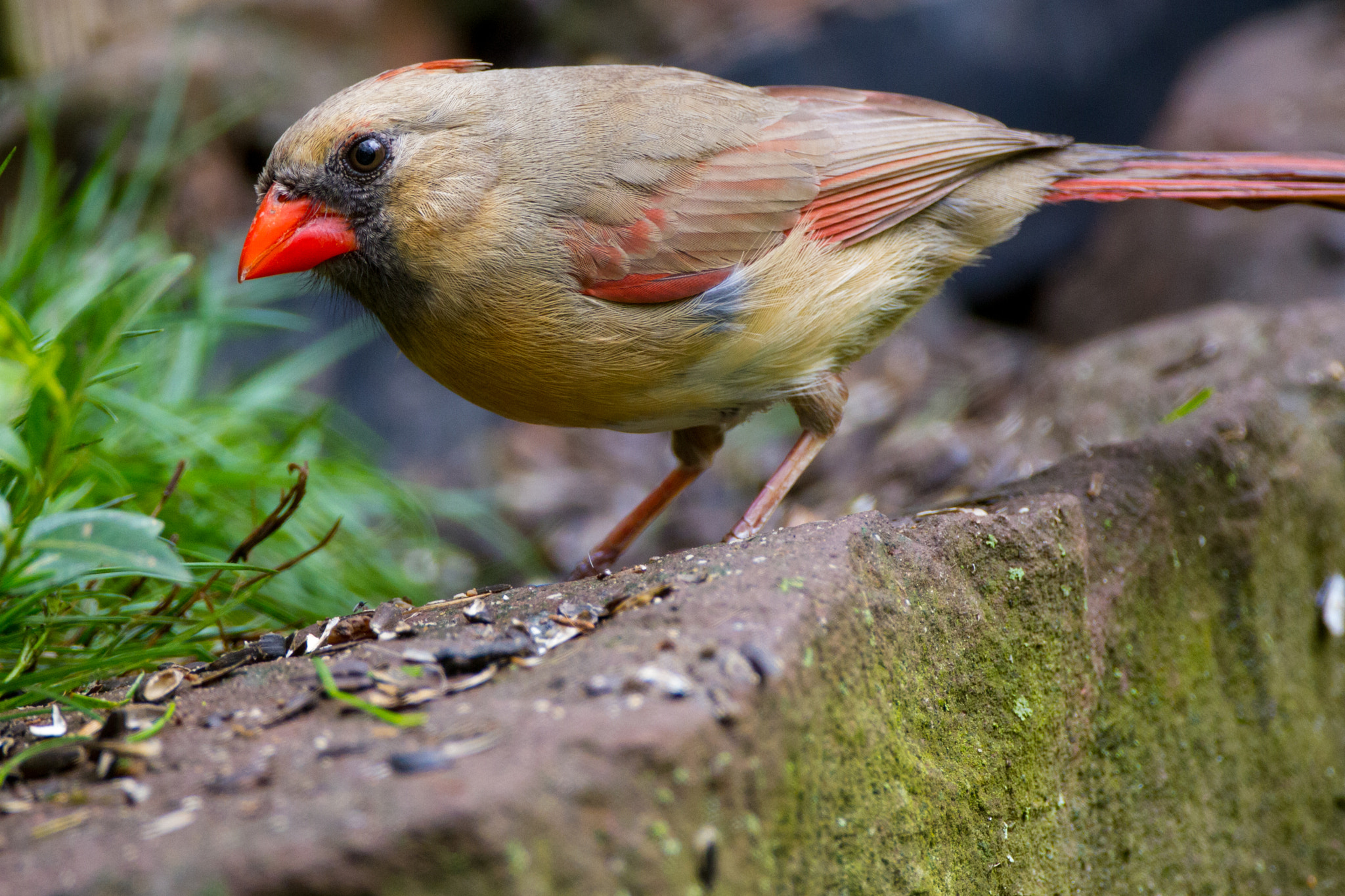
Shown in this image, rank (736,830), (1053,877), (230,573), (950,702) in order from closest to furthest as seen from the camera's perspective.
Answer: (736,830)
(950,702)
(1053,877)
(230,573)

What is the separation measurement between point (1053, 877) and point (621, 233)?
188 centimetres

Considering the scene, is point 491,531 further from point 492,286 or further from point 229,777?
point 229,777

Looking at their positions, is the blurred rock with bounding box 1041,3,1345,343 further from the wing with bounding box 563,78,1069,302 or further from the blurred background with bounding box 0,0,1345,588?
the wing with bounding box 563,78,1069,302

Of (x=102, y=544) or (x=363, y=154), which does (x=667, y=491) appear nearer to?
(x=363, y=154)

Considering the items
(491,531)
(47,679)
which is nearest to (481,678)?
(47,679)

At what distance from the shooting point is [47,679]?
253 cm

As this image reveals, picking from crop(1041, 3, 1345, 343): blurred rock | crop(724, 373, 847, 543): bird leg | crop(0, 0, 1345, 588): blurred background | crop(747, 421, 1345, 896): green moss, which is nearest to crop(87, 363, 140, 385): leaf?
crop(724, 373, 847, 543): bird leg

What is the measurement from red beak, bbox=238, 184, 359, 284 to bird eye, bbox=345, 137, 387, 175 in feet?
0.44

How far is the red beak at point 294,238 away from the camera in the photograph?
286 centimetres

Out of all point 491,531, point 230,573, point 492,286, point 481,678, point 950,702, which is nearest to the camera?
point 481,678

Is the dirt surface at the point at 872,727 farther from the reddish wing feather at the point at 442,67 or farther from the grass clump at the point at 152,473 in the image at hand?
the reddish wing feather at the point at 442,67

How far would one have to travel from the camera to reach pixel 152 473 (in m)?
3.58

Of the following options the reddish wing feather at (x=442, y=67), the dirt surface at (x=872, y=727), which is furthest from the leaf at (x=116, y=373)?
the reddish wing feather at (x=442, y=67)

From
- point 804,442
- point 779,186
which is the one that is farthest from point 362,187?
point 804,442
